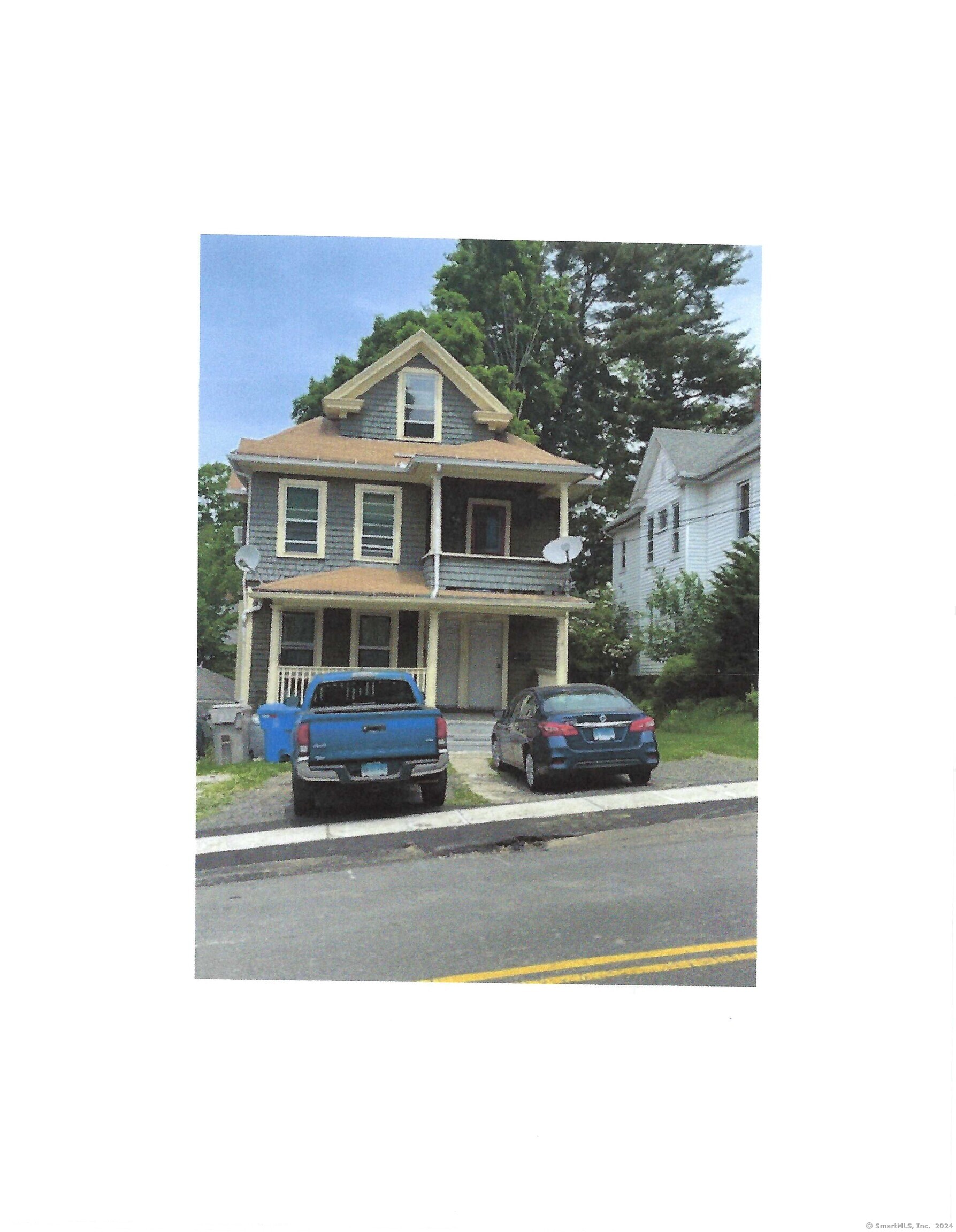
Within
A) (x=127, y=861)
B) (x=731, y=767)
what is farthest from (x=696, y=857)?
(x=127, y=861)

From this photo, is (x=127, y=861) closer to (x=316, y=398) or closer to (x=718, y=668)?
(x=316, y=398)

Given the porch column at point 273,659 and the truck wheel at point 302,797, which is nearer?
the truck wheel at point 302,797

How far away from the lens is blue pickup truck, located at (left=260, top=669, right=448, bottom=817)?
6773 mm

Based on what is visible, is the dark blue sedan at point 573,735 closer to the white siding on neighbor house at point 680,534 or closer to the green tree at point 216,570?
the white siding on neighbor house at point 680,534

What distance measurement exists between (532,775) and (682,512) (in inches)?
84.5

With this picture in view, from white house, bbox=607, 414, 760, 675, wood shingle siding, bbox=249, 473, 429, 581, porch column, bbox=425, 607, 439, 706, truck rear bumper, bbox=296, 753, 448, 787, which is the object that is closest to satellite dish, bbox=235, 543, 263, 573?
wood shingle siding, bbox=249, 473, 429, 581

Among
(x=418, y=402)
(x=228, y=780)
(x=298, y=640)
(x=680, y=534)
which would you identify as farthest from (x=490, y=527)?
(x=228, y=780)

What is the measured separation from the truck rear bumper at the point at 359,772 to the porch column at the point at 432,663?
0.43m

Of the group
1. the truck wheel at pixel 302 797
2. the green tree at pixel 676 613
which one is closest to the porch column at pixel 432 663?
the truck wheel at pixel 302 797

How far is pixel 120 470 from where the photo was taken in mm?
6000

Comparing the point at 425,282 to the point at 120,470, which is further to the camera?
the point at 425,282

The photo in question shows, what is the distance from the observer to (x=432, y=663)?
6.92 metres

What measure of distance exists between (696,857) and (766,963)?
819mm

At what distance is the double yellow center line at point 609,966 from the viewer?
5.87m
